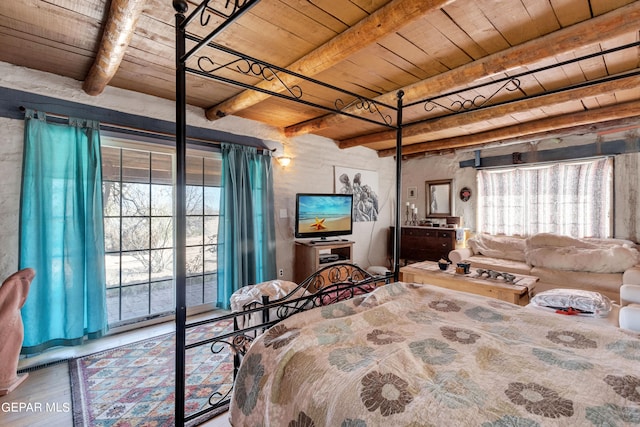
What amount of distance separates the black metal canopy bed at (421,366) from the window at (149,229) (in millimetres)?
2126

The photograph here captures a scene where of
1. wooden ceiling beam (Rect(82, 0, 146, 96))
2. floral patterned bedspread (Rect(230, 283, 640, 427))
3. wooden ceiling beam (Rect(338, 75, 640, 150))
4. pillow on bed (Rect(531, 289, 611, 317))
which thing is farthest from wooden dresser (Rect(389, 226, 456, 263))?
wooden ceiling beam (Rect(82, 0, 146, 96))

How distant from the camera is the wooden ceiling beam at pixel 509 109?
2.46m

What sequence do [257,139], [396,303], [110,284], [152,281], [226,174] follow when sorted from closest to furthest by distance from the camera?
[396,303]
[110,284]
[152,281]
[226,174]
[257,139]

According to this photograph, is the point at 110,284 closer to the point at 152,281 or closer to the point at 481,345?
the point at 152,281

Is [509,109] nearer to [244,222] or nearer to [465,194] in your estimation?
[465,194]

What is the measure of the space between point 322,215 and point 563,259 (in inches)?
125

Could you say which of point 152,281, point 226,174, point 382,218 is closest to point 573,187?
point 382,218

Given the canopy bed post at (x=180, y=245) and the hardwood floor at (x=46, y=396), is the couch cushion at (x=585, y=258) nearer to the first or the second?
the hardwood floor at (x=46, y=396)

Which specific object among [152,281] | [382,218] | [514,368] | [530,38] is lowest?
[152,281]

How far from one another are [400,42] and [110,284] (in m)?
3.39

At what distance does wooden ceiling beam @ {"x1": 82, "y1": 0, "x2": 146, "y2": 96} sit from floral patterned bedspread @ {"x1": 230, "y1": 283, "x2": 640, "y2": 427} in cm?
182

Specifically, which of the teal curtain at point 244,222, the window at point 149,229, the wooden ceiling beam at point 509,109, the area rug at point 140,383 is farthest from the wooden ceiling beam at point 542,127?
the area rug at point 140,383

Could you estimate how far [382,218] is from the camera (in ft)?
19.1

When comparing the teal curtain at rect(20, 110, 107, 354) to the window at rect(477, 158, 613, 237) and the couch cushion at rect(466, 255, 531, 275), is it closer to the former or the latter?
the couch cushion at rect(466, 255, 531, 275)
